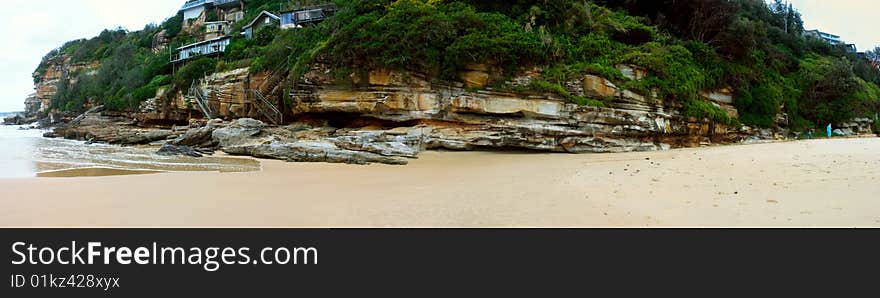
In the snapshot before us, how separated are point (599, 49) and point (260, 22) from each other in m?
33.2

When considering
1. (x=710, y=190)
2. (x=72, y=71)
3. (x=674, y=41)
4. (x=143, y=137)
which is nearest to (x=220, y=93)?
(x=143, y=137)

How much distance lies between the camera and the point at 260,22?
133 feet

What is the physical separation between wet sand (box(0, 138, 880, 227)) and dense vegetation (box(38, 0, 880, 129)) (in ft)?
26.0

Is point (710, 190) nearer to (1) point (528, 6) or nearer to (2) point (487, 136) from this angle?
(2) point (487, 136)

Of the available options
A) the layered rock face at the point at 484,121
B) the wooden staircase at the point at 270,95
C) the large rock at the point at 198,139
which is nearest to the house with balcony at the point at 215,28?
the wooden staircase at the point at 270,95

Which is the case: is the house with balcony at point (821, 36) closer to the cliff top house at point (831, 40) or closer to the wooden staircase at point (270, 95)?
the cliff top house at point (831, 40)

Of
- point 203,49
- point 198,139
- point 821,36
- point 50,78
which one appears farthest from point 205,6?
point 821,36

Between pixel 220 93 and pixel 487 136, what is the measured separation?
17950 millimetres

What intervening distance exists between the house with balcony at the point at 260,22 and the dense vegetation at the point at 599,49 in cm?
1142

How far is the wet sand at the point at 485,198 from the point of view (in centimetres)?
479

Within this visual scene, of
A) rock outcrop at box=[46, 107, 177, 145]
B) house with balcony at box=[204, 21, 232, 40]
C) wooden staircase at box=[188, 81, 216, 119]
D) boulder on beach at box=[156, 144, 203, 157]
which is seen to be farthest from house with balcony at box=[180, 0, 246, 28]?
boulder on beach at box=[156, 144, 203, 157]

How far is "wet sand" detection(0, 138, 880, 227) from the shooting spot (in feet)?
15.7

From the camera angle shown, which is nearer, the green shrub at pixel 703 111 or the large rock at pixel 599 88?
the large rock at pixel 599 88
